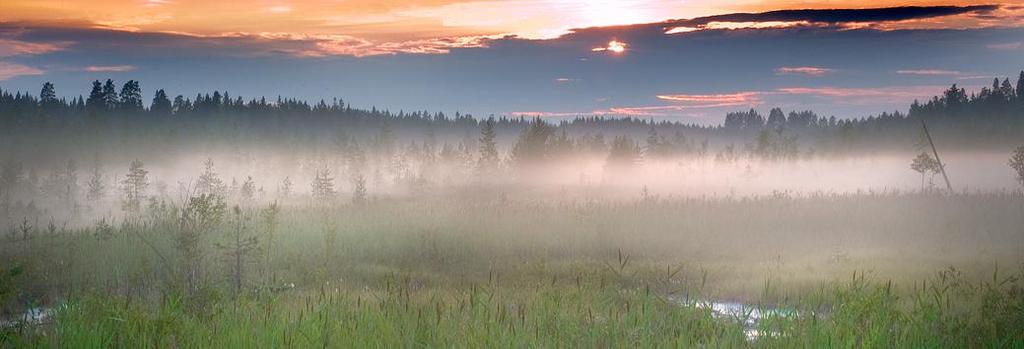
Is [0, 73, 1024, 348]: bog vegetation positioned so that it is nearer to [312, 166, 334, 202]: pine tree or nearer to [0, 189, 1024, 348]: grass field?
[0, 189, 1024, 348]: grass field

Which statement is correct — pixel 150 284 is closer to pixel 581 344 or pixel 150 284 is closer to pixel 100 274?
pixel 100 274

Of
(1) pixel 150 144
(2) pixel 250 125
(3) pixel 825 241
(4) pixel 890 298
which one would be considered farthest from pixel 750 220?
(2) pixel 250 125

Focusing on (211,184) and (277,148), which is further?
(277,148)

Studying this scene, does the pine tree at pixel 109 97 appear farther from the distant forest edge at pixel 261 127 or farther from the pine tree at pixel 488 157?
the pine tree at pixel 488 157

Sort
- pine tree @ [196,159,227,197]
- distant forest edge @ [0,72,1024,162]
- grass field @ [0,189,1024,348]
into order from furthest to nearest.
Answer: distant forest edge @ [0,72,1024,162], pine tree @ [196,159,227,197], grass field @ [0,189,1024,348]

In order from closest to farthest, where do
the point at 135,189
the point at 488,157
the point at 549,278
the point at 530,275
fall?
1. the point at 549,278
2. the point at 530,275
3. the point at 135,189
4. the point at 488,157

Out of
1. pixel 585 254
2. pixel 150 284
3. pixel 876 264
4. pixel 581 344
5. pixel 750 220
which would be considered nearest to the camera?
pixel 581 344

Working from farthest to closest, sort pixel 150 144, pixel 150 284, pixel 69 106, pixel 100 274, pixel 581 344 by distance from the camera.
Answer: pixel 69 106, pixel 150 144, pixel 100 274, pixel 150 284, pixel 581 344

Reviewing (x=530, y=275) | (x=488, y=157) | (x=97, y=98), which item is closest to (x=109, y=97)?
(x=97, y=98)

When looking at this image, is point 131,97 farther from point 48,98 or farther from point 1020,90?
point 1020,90

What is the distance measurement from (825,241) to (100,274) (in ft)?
52.6

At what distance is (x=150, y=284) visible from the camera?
42.6ft

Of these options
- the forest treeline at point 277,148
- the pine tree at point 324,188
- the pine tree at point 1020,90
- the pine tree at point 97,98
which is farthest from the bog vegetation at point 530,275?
the pine tree at point 1020,90

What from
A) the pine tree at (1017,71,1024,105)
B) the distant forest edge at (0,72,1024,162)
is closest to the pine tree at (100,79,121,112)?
the distant forest edge at (0,72,1024,162)
